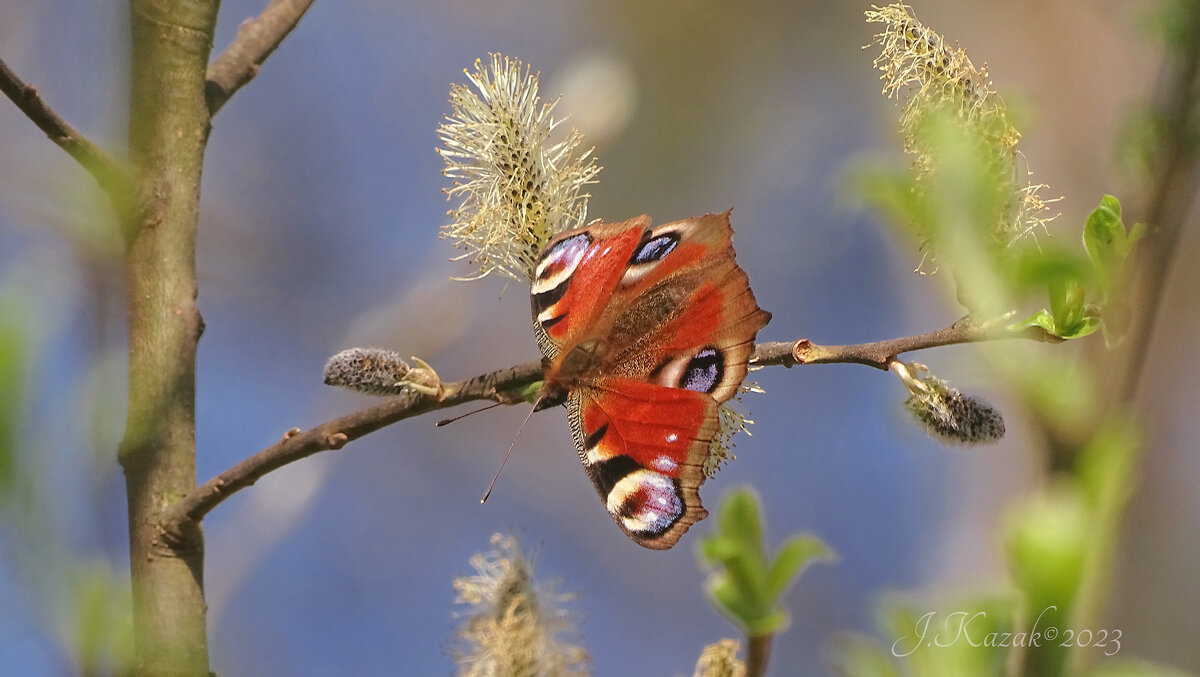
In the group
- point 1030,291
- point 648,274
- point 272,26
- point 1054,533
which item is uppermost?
point 272,26

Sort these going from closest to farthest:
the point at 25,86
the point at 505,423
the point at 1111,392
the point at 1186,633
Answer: the point at 1111,392 → the point at 25,86 → the point at 1186,633 → the point at 505,423

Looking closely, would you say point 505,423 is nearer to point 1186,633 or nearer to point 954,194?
point 1186,633

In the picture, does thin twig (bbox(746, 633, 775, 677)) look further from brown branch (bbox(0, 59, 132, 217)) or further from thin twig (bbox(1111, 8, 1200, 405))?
brown branch (bbox(0, 59, 132, 217))

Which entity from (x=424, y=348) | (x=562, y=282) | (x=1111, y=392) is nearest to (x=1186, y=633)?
(x=424, y=348)

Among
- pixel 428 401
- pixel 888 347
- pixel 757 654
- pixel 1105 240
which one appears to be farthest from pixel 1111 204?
pixel 428 401

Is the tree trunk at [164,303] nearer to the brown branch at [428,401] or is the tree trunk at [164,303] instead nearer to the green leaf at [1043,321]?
the brown branch at [428,401]

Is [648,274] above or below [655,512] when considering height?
above

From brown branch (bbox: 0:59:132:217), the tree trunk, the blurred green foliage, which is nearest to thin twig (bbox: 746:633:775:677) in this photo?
the blurred green foliage

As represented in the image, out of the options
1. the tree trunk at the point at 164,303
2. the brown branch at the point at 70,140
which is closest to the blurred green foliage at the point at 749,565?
the tree trunk at the point at 164,303
